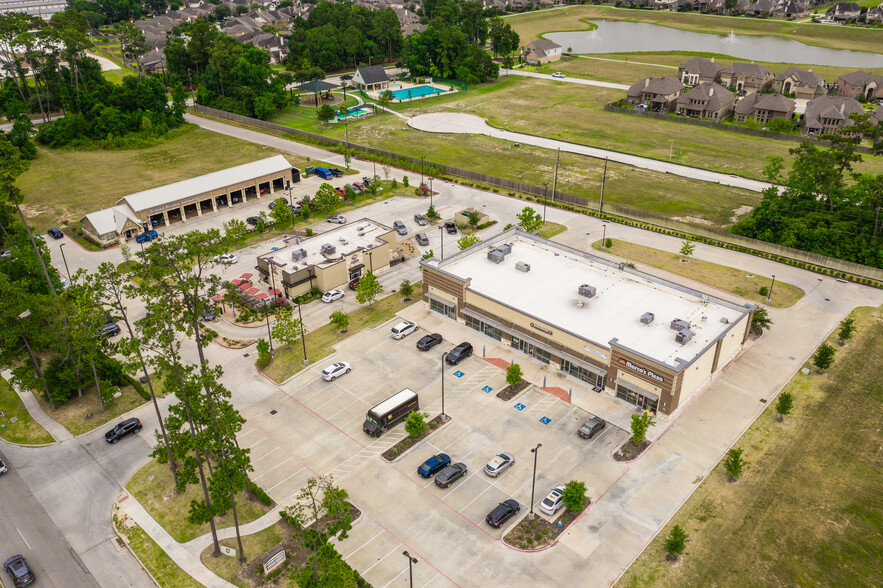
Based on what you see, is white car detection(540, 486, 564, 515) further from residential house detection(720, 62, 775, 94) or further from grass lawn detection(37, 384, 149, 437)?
residential house detection(720, 62, 775, 94)

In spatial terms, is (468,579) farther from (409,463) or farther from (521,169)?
(521,169)

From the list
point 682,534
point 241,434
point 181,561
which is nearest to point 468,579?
point 682,534

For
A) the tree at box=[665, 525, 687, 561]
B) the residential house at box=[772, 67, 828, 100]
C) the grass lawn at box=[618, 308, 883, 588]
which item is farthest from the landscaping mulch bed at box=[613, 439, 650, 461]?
the residential house at box=[772, 67, 828, 100]

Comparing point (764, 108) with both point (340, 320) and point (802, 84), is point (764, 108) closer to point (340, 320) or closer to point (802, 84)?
point (802, 84)

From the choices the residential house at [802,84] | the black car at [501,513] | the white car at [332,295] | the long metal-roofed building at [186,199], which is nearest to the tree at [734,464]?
the black car at [501,513]

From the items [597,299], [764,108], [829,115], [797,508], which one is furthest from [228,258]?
[829,115]

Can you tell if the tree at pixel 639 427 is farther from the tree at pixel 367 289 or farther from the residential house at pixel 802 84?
the residential house at pixel 802 84
